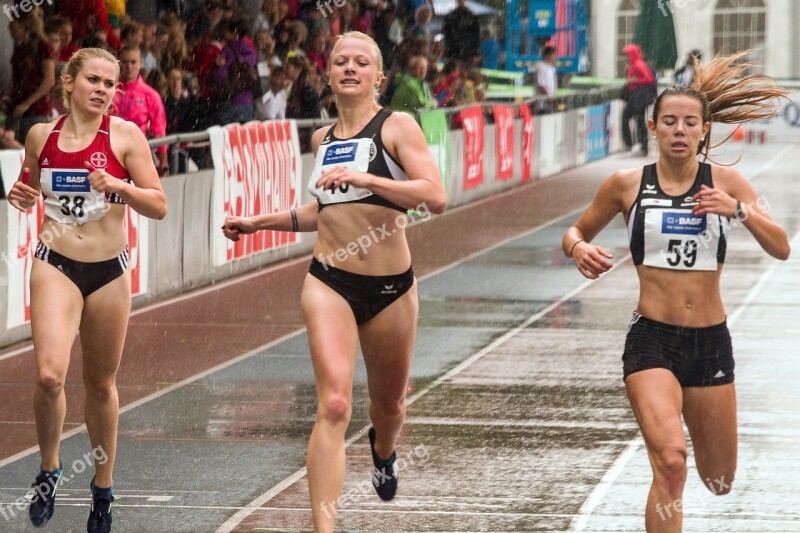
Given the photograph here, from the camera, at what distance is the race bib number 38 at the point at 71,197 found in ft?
22.1

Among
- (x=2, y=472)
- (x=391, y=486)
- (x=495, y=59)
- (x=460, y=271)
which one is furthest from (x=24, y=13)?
(x=495, y=59)

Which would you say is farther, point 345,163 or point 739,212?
point 345,163

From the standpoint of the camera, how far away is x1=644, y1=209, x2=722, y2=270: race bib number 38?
19.3 feet

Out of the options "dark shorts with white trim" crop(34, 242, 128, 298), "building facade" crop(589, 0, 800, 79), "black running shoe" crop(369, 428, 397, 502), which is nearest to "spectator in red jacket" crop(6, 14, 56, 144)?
"dark shorts with white trim" crop(34, 242, 128, 298)

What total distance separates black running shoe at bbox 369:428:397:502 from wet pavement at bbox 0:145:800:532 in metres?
0.15

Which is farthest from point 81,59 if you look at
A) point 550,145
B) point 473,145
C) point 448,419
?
point 550,145

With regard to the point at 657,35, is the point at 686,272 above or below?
below

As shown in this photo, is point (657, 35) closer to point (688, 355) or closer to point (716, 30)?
point (716, 30)

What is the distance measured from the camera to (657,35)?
35219 mm

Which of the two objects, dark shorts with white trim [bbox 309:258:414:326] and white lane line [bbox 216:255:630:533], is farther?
white lane line [bbox 216:255:630:533]

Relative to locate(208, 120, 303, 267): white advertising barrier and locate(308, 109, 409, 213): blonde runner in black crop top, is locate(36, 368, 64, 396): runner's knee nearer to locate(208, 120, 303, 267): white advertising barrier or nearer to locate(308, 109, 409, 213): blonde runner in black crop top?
locate(308, 109, 409, 213): blonde runner in black crop top

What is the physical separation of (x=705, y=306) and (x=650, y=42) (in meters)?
30.1

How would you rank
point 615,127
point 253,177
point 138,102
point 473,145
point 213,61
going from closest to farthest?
point 138,102, point 253,177, point 213,61, point 473,145, point 615,127

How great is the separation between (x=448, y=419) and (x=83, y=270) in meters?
3.28
